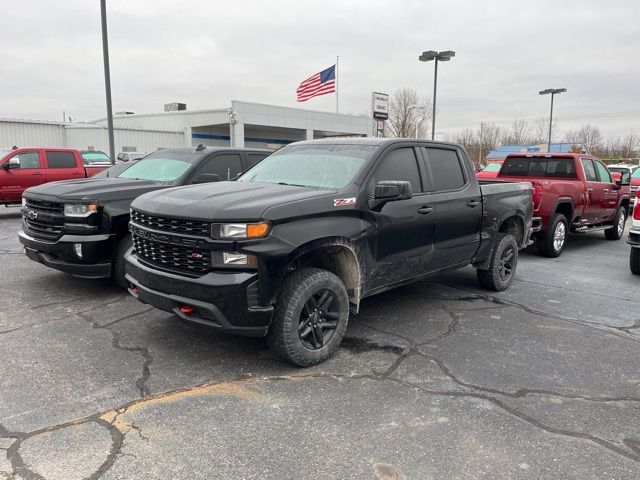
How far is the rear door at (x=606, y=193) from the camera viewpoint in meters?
10.2

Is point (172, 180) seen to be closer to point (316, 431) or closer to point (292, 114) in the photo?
point (316, 431)

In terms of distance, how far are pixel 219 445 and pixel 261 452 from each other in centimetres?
26

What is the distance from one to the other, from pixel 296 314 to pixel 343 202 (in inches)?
39.9

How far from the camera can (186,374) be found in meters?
3.84

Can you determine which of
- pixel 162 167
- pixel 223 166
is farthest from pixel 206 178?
pixel 162 167

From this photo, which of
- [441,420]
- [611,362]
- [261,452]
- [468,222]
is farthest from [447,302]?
[261,452]

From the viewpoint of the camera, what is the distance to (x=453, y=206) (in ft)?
17.7

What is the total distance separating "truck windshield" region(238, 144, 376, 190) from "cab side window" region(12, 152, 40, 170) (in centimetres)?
1081

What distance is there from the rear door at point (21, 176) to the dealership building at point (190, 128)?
54.5ft

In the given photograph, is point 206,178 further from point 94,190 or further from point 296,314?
point 296,314

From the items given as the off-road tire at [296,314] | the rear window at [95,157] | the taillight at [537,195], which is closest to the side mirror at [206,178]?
the off-road tire at [296,314]

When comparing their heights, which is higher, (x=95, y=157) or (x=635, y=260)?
(x=95, y=157)

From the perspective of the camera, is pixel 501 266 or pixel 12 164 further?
pixel 12 164

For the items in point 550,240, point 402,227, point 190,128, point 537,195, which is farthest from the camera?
point 190,128
